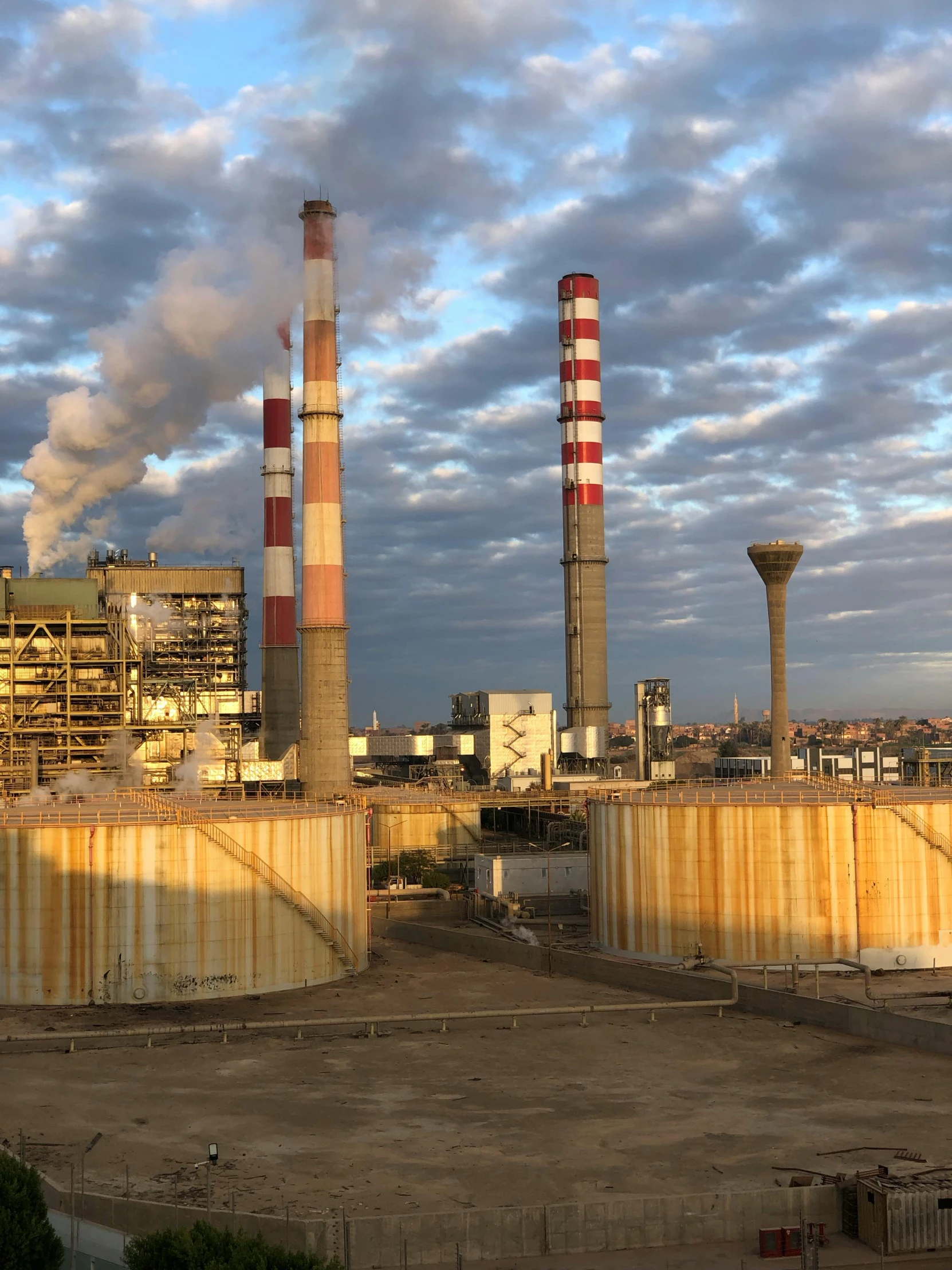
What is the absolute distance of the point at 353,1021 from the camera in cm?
3509

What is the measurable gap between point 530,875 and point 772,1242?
35334mm

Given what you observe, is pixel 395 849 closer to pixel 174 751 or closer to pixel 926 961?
pixel 174 751

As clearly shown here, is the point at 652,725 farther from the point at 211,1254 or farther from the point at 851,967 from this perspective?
the point at 211,1254

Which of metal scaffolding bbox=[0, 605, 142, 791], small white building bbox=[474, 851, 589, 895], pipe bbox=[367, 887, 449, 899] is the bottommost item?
pipe bbox=[367, 887, 449, 899]

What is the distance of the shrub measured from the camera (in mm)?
17625

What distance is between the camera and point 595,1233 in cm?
2161

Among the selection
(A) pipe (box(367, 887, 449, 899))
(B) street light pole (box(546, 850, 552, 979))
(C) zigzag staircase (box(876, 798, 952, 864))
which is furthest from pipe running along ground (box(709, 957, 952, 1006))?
(A) pipe (box(367, 887, 449, 899))

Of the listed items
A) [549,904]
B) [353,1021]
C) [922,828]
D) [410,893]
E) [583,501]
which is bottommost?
[353,1021]

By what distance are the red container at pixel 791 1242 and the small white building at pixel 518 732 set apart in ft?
214

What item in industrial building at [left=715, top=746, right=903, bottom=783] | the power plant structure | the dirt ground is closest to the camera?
the dirt ground

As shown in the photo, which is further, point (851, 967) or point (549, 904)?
point (549, 904)

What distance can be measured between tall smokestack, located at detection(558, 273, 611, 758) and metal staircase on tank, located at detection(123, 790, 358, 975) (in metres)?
47.8

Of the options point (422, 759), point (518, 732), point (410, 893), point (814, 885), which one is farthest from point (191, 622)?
point (814, 885)

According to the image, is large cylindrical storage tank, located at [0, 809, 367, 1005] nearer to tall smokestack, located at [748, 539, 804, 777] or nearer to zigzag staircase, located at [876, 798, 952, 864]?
zigzag staircase, located at [876, 798, 952, 864]
